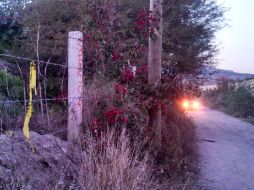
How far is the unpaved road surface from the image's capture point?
7.78 meters

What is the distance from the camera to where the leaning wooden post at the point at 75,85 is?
6062 mm

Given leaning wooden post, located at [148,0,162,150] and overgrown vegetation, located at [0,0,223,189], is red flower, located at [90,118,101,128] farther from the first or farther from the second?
leaning wooden post, located at [148,0,162,150]

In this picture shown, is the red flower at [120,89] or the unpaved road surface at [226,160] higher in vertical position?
the red flower at [120,89]

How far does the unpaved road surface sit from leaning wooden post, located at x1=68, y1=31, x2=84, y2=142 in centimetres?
262

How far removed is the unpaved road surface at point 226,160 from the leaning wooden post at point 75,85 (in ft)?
8.58

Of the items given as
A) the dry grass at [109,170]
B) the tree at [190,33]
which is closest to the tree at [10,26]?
the tree at [190,33]

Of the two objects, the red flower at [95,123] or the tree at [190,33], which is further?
the tree at [190,33]

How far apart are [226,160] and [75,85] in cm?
524

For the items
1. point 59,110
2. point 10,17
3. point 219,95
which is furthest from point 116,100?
point 219,95

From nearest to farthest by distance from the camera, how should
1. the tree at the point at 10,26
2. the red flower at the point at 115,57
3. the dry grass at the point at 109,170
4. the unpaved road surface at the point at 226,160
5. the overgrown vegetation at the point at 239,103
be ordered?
1. the dry grass at the point at 109,170
2. the red flower at the point at 115,57
3. the unpaved road surface at the point at 226,160
4. the tree at the point at 10,26
5. the overgrown vegetation at the point at 239,103

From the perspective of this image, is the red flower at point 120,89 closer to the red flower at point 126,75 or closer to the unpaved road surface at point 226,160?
the red flower at point 126,75

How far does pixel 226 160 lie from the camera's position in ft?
32.8

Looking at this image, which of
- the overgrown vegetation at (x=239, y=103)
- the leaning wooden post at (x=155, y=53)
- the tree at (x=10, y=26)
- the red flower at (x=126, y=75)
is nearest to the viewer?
the red flower at (x=126, y=75)

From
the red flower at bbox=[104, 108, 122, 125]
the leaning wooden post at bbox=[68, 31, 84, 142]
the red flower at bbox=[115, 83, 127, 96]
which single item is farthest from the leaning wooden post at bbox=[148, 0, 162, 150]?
the leaning wooden post at bbox=[68, 31, 84, 142]
